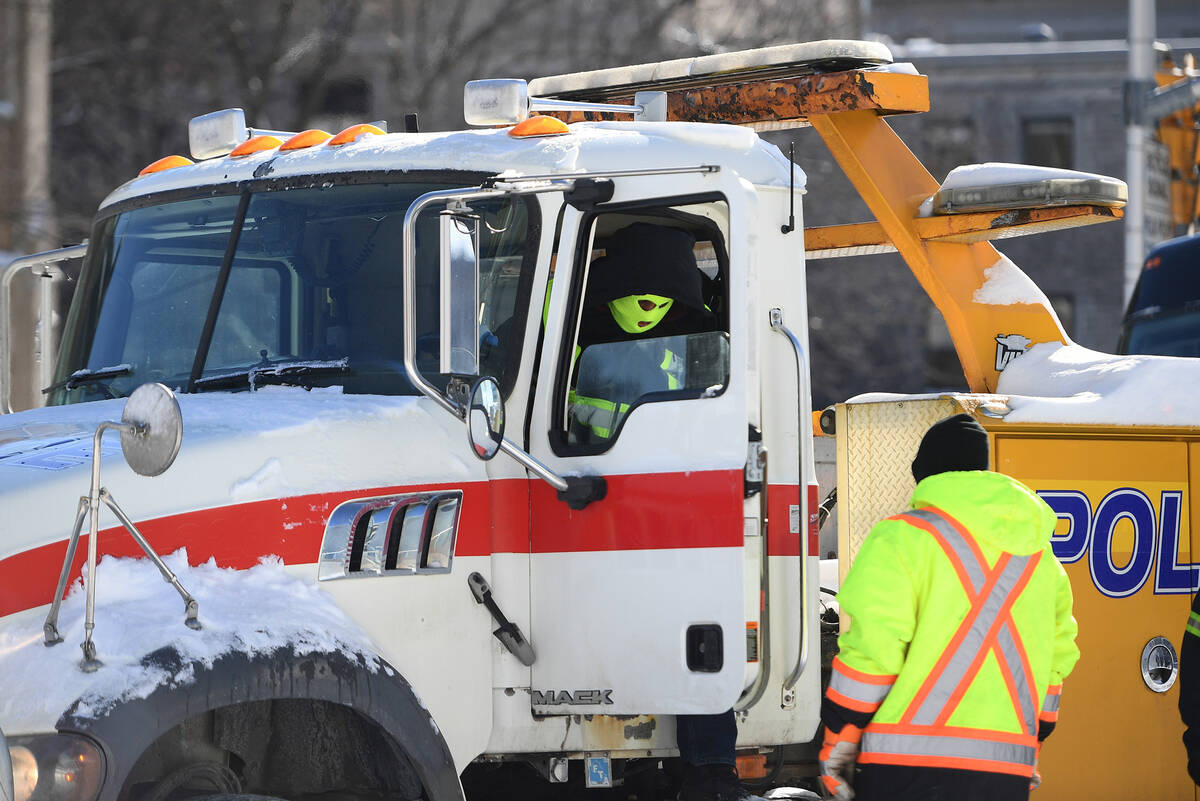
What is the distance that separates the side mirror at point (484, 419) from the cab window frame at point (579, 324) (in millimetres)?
496

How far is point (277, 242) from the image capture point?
14.8ft

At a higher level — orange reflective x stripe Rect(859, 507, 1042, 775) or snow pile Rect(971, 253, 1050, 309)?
snow pile Rect(971, 253, 1050, 309)

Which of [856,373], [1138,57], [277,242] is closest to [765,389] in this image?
[277,242]

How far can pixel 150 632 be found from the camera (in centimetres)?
357

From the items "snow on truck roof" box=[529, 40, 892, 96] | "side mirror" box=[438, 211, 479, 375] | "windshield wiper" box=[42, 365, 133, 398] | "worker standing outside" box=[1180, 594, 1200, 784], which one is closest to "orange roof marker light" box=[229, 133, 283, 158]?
"windshield wiper" box=[42, 365, 133, 398]

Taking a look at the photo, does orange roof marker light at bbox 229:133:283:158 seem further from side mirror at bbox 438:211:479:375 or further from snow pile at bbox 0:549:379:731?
snow pile at bbox 0:549:379:731

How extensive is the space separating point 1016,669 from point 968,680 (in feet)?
0.47

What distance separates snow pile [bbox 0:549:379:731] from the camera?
133 inches

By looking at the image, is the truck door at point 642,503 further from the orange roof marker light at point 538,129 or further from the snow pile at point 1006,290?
the snow pile at point 1006,290

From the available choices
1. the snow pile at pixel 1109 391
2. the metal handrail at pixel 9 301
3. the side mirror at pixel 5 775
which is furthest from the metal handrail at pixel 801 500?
the metal handrail at pixel 9 301

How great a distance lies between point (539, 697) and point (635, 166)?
156cm

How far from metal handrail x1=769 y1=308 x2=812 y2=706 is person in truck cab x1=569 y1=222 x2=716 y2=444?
319 millimetres

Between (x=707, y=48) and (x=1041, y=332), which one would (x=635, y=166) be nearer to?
(x=1041, y=332)

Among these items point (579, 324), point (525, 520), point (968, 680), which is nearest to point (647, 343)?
point (579, 324)
